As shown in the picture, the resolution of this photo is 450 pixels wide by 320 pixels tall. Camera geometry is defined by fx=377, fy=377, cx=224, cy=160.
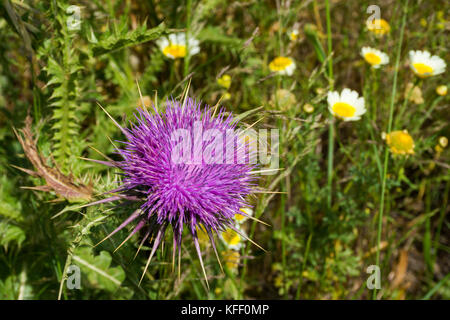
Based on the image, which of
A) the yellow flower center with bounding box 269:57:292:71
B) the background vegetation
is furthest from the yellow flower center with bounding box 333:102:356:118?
the yellow flower center with bounding box 269:57:292:71

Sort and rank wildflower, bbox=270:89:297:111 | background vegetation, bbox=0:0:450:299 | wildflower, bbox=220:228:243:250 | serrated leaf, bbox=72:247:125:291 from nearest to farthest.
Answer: background vegetation, bbox=0:0:450:299 → serrated leaf, bbox=72:247:125:291 → wildflower, bbox=220:228:243:250 → wildflower, bbox=270:89:297:111

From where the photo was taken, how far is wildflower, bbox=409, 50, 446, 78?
9.85ft

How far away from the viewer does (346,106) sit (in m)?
2.94

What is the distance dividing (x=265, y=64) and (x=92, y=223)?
2408 millimetres

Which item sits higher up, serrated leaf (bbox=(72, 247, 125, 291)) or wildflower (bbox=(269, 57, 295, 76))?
wildflower (bbox=(269, 57, 295, 76))

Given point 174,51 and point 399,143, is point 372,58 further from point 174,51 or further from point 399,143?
point 174,51

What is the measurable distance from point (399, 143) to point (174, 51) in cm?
197

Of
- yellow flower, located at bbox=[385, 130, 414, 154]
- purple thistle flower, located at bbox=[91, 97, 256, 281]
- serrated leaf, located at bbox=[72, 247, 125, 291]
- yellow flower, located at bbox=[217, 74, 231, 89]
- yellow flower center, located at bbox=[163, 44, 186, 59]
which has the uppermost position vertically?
yellow flower center, located at bbox=[163, 44, 186, 59]

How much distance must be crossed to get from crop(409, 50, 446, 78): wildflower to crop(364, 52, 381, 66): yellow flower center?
0.86ft

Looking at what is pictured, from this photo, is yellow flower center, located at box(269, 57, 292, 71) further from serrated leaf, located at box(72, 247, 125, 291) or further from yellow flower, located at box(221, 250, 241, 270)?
serrated leaf, located at box(72, 247, 125, 291)

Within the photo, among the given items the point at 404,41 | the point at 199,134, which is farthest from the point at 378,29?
the point at 199,134

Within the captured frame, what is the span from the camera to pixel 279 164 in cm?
254

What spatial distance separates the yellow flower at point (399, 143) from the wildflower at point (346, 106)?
0.91 feet

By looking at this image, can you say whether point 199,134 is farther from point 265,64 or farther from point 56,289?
point 265,64
